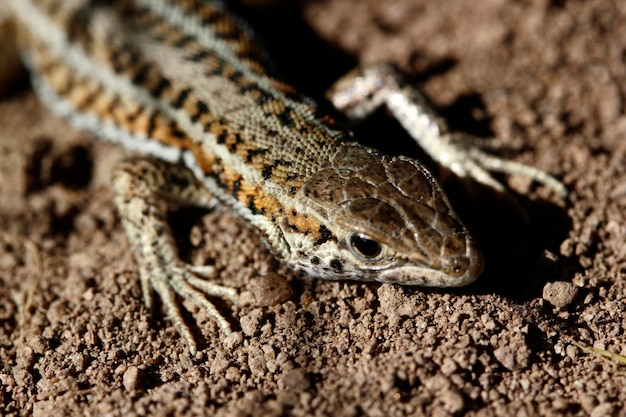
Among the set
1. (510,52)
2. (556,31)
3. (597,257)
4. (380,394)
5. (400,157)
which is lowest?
(380,394)

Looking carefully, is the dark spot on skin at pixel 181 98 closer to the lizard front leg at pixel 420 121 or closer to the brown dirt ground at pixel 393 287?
the brown dirt ground at pixel 393 287

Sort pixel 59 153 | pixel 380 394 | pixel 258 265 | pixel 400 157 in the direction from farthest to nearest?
pixel 59 153
pixel 258 265
pixel 400 157
pixel 380 394

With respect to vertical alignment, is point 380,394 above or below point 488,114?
below

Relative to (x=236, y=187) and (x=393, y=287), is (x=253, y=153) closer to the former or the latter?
(x=236, y=187)

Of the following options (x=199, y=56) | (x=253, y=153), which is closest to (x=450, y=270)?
(x=253, y=153)

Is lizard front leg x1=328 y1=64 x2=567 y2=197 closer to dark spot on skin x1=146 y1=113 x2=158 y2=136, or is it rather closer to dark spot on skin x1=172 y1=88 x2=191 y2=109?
dark spot on skin x1=172 y1=88 x2=191 y2=109

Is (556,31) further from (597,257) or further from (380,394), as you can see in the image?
(380,394)

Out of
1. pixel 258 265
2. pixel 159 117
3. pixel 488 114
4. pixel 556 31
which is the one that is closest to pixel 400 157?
pixel 258 265
